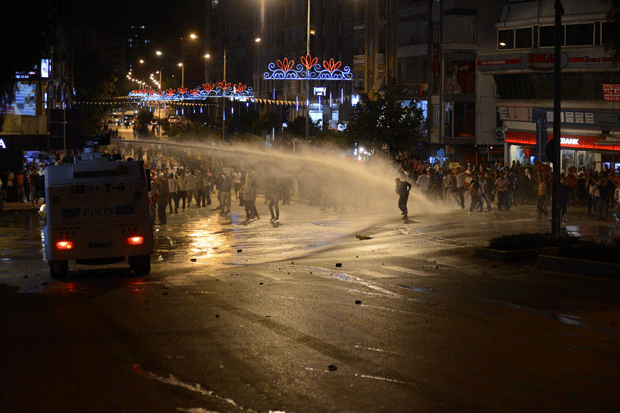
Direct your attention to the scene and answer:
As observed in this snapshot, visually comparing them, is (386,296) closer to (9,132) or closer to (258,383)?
(258,383)

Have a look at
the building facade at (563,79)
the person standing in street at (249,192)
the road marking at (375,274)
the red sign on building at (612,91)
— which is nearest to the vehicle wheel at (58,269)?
the road marking at (375,274)

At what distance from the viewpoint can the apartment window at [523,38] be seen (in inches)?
1769

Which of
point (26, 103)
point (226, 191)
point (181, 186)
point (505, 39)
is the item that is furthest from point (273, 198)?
point (26, 103)

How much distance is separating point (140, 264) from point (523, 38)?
1423 inches

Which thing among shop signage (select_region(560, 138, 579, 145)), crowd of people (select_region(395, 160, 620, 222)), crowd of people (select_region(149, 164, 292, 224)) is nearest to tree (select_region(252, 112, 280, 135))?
crowd of people (select_region(149, 164, 292, 224))

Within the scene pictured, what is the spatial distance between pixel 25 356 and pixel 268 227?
54.6ft

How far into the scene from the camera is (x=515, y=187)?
107ft

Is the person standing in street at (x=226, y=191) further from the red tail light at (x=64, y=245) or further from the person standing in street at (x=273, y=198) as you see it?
the red tail light at (x=64, y=245)

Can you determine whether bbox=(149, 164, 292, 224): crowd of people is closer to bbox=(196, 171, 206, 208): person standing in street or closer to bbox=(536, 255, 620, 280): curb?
bbox=(196, 171, 206, 208): person standing in street

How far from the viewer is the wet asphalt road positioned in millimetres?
6680

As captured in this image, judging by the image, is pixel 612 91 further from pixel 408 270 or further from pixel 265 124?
pixel 265 124

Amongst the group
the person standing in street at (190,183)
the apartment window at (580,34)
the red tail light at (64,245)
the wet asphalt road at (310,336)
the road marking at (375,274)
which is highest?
the apartment window at (580,34)

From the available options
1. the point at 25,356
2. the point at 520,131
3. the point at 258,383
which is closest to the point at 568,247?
the point at 258,383

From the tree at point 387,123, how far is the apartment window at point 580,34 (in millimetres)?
11159
